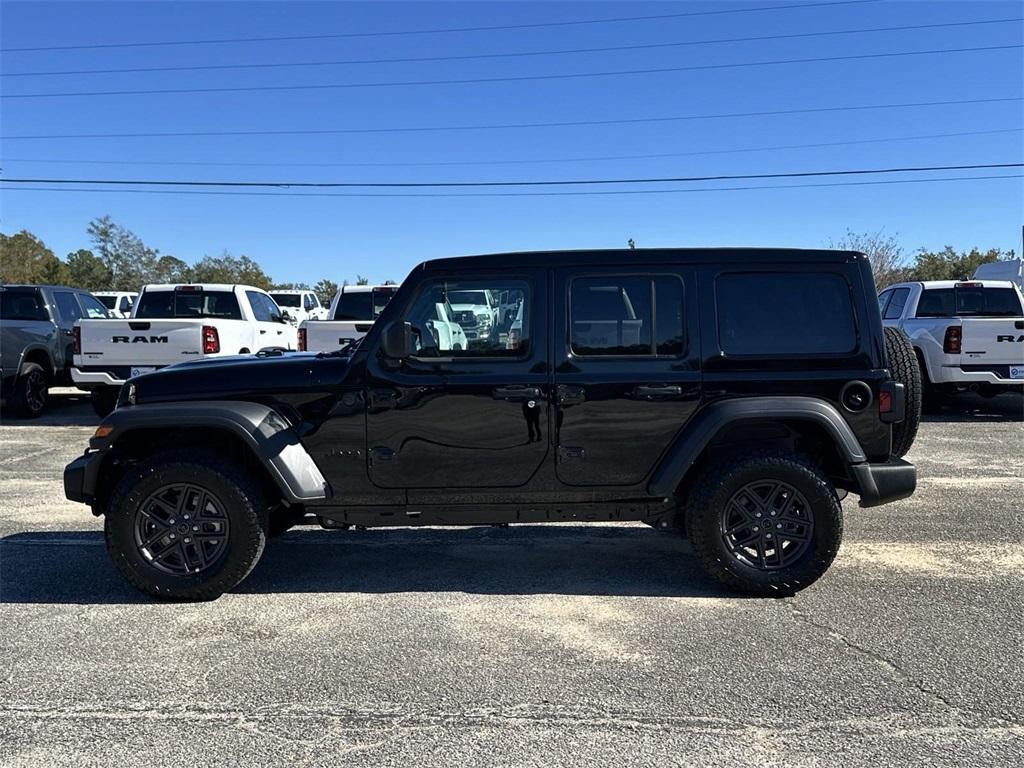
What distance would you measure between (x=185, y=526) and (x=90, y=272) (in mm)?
62735

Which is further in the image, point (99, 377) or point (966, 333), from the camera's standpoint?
point (966, 333)

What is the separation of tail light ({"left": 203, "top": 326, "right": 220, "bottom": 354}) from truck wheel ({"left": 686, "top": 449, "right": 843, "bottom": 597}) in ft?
26.6

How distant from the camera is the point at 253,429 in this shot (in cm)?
444

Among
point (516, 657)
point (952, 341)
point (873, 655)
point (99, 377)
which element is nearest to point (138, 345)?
point (99, 377)

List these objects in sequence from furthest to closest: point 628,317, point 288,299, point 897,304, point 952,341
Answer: point 288,299 → point 897,304 → point 952,341 → point 628,317

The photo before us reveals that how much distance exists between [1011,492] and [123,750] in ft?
23.3

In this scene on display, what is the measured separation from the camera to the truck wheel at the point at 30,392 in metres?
11.9

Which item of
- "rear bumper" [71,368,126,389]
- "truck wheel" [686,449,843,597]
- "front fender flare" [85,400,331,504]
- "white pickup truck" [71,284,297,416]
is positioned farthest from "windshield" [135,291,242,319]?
"truck wheel" [686,449,843,597]

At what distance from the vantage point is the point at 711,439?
14.9 ft

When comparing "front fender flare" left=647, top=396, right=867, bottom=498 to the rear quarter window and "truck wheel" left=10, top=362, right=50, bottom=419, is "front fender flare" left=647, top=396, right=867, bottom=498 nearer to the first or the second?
the rear quarter window

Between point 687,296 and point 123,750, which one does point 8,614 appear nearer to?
point 123,750

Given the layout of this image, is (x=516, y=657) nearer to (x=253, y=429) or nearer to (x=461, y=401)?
(x=461, y=401)

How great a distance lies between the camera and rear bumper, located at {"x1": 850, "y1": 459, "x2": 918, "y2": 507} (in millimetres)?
4551

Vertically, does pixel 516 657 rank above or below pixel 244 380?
below
